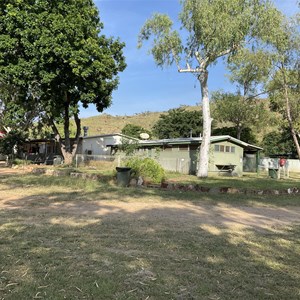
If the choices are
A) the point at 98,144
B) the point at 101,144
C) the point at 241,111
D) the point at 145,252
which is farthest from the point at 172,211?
the point at 241,111

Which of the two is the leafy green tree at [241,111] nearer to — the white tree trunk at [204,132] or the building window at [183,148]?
the building window at [183,148]

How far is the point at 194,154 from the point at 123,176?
450 inches

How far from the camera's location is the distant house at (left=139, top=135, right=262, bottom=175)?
2594cm

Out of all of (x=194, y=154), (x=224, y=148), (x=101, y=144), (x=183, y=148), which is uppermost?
(x=101, y=144)

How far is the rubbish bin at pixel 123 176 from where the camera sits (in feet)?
49.7

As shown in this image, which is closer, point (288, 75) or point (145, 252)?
point (145, 252)

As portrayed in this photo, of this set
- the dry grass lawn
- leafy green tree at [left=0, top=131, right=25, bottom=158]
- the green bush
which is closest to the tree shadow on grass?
the dry grass lawn

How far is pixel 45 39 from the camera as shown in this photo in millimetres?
23250

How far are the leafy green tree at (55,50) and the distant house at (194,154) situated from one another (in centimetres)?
653

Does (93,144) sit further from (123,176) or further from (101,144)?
(123,176)

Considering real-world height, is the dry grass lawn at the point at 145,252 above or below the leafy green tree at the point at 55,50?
below

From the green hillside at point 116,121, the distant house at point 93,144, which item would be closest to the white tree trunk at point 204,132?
the distant house at point 93,144

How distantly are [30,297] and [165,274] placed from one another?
5.07 feet

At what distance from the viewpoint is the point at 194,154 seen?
2580 cm
